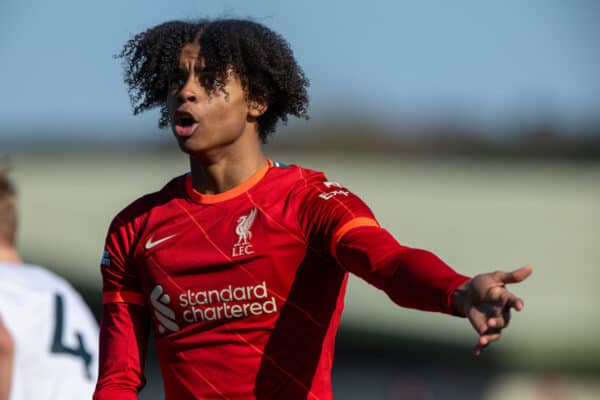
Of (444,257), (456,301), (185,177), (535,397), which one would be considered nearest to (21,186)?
(444,257)

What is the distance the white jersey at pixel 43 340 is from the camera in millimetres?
6086

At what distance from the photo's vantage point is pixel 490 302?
3639 mm

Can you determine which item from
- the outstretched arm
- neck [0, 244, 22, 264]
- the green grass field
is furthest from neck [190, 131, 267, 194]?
the green grass field

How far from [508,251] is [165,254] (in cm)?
1285

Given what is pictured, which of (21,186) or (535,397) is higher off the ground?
(21,186)

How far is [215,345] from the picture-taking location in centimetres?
478

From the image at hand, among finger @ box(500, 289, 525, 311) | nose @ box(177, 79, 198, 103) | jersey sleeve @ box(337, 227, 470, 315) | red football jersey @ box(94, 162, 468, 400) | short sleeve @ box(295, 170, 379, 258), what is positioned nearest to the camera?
finger @ box(500, 289, 525, 311)

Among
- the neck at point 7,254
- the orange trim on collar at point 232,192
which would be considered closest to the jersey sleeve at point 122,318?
the orange trim on collar at point 232,192

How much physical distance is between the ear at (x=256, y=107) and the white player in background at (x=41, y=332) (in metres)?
1.78

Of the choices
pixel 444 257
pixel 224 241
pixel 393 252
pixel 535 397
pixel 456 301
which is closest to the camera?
pixel 456 301

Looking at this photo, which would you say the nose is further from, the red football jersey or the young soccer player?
the red football jersey

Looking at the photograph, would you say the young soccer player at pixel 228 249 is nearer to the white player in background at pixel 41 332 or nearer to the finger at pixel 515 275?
the finger at pixel 515 275

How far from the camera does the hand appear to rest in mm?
3564

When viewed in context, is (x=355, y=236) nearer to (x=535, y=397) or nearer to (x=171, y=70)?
(x=171, y=70)
